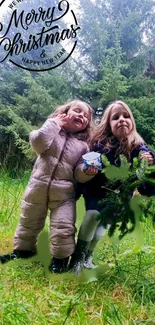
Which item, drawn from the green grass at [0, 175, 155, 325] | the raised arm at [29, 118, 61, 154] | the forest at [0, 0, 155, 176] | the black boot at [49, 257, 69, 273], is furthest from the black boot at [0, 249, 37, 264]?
the forest at [0, 0, 155, 176]

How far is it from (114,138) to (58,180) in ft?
0.97

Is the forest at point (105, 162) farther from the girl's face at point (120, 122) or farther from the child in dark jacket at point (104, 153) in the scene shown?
the girl's face at point (120, 122)

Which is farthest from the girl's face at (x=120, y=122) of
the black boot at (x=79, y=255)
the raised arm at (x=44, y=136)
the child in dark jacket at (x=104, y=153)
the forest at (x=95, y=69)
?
the forest at (x=95, y=69)

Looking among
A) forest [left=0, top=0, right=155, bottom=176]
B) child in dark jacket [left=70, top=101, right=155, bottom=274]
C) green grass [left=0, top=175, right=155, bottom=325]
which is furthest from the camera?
forest [left=0, top=0, right=155, bottom=176]

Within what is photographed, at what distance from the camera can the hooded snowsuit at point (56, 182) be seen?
1.50m

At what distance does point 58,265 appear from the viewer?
1523mm

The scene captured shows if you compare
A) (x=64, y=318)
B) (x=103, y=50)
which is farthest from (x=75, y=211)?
(x=103, y=50)

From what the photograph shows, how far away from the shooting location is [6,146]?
4.17 metres

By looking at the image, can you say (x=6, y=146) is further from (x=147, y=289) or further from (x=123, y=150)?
(x=147, y=289)

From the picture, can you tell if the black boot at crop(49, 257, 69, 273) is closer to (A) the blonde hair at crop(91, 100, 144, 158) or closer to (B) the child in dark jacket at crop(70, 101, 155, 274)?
(B) the child in dark jacket at crop(70, 101, 155, 274)

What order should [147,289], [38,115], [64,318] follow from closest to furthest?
[64,318], [147,289], [38,115]

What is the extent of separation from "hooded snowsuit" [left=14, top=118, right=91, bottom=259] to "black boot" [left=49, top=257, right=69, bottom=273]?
3cm

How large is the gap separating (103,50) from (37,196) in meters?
2.54

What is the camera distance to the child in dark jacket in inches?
60.3
